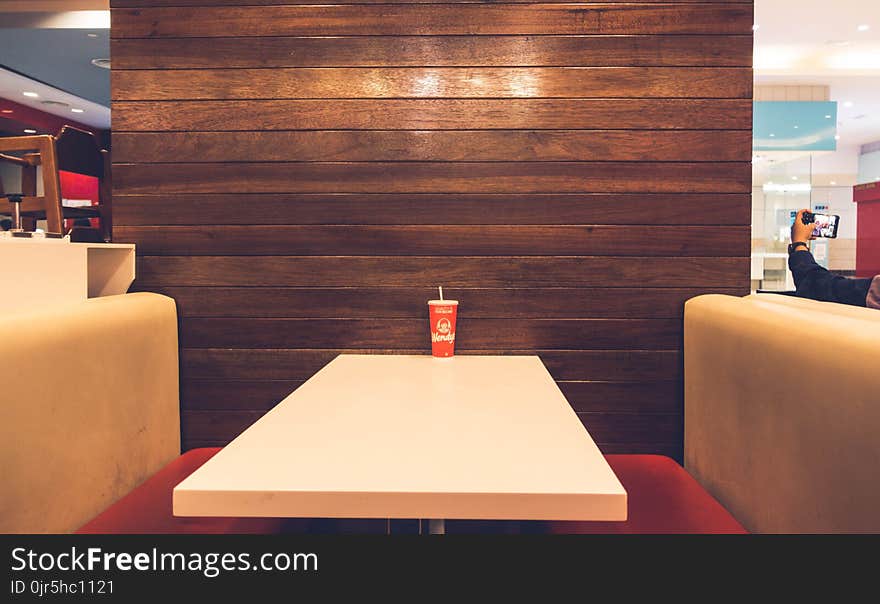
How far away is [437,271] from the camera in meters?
2.20

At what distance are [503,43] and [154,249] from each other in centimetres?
147

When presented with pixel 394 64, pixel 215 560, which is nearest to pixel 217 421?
pixel 215 560

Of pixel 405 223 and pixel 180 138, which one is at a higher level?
pixel 180 138

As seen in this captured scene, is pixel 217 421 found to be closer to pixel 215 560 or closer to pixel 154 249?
pixel 154 249

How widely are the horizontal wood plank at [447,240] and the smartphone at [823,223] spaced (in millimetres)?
1754

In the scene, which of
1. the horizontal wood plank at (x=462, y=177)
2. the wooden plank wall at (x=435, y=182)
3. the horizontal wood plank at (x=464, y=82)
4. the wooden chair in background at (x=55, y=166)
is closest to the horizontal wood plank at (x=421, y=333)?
the wooden plank wall at (x=435, y=182)

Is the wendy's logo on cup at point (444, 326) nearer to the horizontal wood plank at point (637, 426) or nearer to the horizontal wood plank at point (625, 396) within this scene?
the horizontal wood plank at point (625, 396)

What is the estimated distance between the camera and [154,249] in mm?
2230

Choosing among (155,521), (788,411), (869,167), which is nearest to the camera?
(788,411)

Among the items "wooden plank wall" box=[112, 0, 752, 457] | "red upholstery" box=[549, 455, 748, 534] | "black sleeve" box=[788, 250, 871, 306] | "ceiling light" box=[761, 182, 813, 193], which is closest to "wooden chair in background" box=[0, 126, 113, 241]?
"wooden plank wall" box=[112, 0, 752, 457]

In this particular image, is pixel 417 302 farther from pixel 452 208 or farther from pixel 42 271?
pixel 42 271

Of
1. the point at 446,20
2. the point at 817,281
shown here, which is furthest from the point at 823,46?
the point at 446,20

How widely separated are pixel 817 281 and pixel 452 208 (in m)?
2.38

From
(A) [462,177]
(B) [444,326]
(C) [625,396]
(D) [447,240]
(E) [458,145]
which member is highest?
(E) [458,145]
